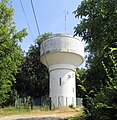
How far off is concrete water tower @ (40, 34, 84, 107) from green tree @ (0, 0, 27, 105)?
407 centimetres

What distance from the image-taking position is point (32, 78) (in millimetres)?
39438

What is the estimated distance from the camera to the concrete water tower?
90.6 ft

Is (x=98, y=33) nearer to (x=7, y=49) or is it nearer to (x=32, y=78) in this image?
(x=7, y=49)

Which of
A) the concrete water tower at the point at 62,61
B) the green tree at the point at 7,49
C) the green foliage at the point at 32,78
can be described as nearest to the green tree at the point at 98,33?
the concrete water tower at the point at 62,61

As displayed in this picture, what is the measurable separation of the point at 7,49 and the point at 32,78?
9.28 metres

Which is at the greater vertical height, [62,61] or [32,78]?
[62,61]

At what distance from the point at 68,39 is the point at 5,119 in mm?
14207

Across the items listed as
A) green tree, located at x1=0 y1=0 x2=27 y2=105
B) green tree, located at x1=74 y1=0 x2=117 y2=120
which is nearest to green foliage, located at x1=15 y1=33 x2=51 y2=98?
green tree, located at x1=0 y1=0 x2=27 y2=105

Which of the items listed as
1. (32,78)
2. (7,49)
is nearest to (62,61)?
(7,49)

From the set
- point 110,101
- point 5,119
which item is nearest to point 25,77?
point 5,119

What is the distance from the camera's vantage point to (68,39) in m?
27.9

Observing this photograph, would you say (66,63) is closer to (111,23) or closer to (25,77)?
(25,77)

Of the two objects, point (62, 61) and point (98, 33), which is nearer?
point (98, 33)

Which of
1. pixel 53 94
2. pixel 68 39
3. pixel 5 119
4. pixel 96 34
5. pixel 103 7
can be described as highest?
pixel 68 39
